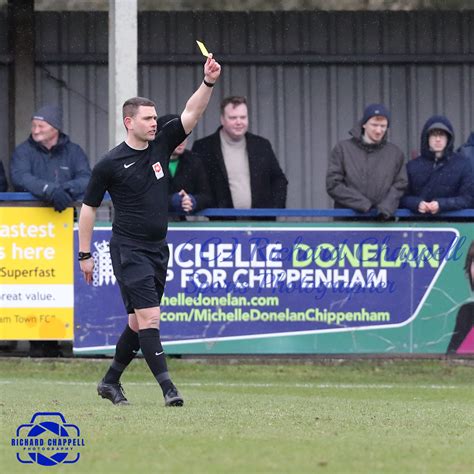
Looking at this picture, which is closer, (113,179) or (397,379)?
(113,179)

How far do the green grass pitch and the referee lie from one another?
1.90ft

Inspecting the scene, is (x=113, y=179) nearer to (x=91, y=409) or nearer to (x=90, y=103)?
(x=91, y=409)

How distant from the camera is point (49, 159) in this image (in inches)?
605

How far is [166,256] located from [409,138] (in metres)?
8.94

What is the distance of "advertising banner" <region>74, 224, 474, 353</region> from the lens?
15.1 m

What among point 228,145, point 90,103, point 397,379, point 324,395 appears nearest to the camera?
point 324,395

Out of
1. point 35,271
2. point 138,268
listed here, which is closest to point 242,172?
point 35,271

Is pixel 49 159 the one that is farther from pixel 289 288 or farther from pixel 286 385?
pixel 286 385

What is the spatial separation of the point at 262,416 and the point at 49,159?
625 cm

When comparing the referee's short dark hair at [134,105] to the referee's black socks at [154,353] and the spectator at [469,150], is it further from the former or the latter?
the spectator at [469,150]

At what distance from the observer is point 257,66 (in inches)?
750

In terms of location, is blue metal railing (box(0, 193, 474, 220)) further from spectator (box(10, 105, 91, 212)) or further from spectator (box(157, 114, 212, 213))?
spectator (box(10, 105, 91, 212))

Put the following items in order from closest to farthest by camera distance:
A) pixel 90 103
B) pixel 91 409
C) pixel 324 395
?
pixel 91 409 < pixel 324 395 < pixel 90 103

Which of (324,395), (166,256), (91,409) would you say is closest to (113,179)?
(166,256)
